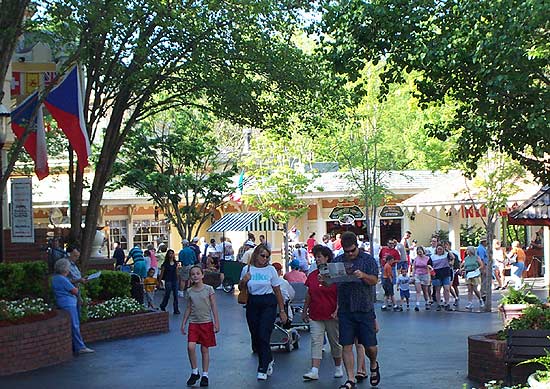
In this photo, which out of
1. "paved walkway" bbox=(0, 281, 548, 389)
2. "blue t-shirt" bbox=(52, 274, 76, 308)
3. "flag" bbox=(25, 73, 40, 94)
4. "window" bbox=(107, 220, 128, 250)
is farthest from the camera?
"window" bbox=(107, 220, 128, 250)

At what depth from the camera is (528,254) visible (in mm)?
37594

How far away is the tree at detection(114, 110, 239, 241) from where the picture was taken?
33.5m

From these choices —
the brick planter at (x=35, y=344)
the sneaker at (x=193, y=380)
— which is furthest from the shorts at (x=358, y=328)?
the brick planter at (x=35, y=344)

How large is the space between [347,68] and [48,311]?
6.23 meters

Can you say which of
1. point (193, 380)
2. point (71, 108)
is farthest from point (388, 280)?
point (193, 380)

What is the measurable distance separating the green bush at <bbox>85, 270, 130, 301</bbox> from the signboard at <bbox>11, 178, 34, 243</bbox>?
187 centimetres

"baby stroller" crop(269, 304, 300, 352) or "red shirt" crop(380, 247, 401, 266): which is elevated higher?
"red shirt" crop(380, 247, 401, 266)

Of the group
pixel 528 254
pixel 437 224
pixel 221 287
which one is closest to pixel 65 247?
pixel 221 287

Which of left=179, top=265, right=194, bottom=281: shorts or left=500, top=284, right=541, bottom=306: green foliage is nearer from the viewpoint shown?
left=500, top=284, right=541, bottom=306: green foliage

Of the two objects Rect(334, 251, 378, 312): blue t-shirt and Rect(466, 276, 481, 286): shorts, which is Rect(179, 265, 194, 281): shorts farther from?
Rect(334, 251, 378, 312): blue t-shirt

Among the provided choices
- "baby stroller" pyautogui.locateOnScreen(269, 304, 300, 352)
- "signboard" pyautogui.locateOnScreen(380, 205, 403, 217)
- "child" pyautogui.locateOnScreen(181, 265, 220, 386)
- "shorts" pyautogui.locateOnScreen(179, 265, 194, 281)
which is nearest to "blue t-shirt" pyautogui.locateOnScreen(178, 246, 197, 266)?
"shorts" pyautogui.locateOnScreen(179, 265, 194, 281)

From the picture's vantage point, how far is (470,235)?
45.1 metres

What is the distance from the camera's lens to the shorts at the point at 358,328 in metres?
11.7

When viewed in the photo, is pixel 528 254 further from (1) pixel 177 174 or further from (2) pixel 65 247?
(2) pixel 65 247
